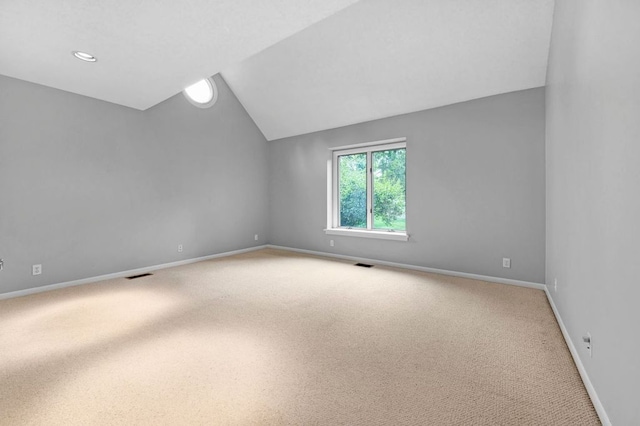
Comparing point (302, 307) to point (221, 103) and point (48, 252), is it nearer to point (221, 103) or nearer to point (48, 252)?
point (48, 252)

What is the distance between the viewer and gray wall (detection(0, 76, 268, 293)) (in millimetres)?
3279

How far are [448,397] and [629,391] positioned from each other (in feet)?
2.41

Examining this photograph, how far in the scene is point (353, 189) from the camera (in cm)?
535

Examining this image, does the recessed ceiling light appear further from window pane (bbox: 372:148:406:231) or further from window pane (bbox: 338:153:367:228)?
window pane (bbox: 372:148:406:231)

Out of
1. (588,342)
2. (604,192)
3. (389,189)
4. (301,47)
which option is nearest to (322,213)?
(389,189)

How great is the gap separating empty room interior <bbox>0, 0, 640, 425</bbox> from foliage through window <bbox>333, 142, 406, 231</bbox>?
0.13 ft

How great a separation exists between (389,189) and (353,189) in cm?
75

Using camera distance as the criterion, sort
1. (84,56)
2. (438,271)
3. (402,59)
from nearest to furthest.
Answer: (84,56)
(402,59)
(438,271)

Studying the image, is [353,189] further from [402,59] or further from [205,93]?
[205,93]

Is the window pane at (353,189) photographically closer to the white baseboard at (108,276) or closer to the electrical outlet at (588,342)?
the white baseboard at (108,276)

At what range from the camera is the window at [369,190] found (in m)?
4.68

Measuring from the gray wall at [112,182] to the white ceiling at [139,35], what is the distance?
54 cm

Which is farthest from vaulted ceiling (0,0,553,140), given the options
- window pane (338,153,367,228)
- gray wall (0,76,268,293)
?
window pane (338,153,367,228)

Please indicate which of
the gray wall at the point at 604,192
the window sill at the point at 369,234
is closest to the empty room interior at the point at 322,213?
the gray wall at the point at 604,192
